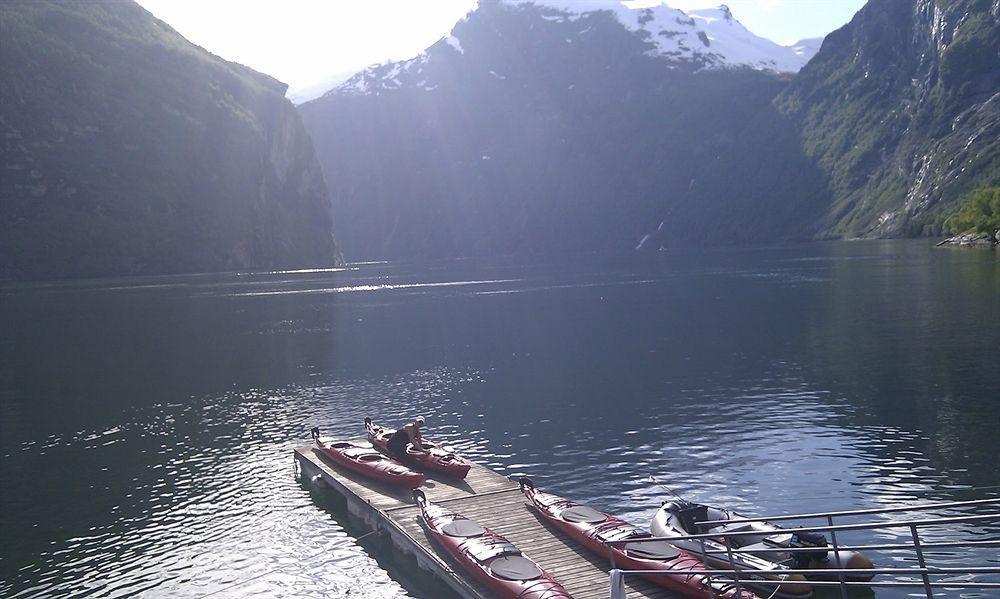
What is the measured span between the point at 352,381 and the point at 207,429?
18.1 m

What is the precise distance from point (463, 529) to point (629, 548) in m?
6.44

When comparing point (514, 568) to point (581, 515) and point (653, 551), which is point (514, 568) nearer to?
point (653, 551)

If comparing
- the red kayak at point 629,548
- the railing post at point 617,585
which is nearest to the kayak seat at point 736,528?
the red kayak at point 629,548

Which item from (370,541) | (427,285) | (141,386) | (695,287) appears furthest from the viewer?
(427,285)

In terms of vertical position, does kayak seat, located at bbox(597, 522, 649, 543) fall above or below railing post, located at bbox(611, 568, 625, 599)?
below

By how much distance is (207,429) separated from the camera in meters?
56.0

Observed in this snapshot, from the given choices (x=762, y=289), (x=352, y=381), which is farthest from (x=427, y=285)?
(x=352, y=381)

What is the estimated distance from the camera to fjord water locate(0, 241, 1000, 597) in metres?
35.0

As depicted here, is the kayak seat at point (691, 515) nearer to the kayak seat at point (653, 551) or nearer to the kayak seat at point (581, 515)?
the kayak seat at point (581, 515)

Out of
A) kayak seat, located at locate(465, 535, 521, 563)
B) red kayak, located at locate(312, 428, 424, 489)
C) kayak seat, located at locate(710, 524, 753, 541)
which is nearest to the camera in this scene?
kayak seat, located at locate(465, 535, 521, 563)

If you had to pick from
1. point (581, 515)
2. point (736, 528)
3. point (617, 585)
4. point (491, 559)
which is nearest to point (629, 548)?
point (581, 515)

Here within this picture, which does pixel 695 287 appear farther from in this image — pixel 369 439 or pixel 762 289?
pixel 369 439

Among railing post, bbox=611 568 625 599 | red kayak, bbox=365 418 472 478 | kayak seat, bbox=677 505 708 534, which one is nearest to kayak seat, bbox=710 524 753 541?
kayak seat, bbox=677 505 708 534

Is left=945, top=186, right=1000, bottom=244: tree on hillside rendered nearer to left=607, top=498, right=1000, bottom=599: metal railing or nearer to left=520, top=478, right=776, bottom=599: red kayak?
left=607, top=498, right=1000, bottom=599: metal railing
